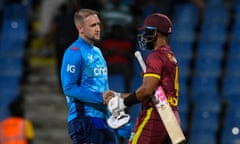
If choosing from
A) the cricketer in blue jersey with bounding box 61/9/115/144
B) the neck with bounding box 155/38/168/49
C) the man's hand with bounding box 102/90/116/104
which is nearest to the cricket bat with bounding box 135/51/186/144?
the neck with bounding box 155/38/168/49

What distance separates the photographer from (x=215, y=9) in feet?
49.2

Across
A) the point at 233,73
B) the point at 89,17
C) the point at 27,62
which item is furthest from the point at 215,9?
the point at 89,17

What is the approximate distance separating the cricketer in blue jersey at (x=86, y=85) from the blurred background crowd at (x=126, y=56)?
4.90 meters

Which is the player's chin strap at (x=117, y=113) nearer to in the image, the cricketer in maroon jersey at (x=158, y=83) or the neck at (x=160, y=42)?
the cricketer in maroon jersey at (x=158, y=83)

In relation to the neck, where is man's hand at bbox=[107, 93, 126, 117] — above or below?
below

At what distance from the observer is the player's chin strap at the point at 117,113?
8.00 m

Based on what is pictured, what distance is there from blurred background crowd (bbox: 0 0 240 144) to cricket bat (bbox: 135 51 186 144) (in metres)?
5.31

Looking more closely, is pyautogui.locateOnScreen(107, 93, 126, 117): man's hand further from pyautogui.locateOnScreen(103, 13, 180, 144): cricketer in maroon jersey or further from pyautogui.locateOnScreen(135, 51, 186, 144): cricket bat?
pyautogui.locateOnScreen(135, 51, 186, 144): cricket bat

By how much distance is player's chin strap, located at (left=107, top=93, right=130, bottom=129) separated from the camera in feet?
26.2

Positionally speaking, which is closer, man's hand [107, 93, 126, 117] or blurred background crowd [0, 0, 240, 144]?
man's hand [107, 93, 126, 117]

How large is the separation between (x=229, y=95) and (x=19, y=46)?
3.44 metres

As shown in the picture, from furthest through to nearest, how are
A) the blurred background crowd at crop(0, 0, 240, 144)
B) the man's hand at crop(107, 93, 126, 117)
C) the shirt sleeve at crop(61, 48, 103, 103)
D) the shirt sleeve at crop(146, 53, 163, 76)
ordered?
the blurred background crowd at crop(0, 0, 240, 144), the shirt sleeve at crop(61, 48, 103, 103), the man's hand at crop(107, 93, 126, 117), the shirt sleeve at crop(146, 53, 163, 76)

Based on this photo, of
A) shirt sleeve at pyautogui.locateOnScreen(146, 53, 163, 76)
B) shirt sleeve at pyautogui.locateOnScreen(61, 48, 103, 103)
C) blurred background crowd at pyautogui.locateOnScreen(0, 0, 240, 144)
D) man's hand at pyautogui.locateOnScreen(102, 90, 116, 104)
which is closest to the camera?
shirt sleeve at pyautogui.locateOnScreen(146, 53, 163, 76)

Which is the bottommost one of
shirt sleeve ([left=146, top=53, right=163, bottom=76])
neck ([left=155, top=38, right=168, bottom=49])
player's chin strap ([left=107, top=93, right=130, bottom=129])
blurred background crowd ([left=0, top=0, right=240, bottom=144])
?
blurred background crowd ([left=0, top=0, right=240, bottom=144])
